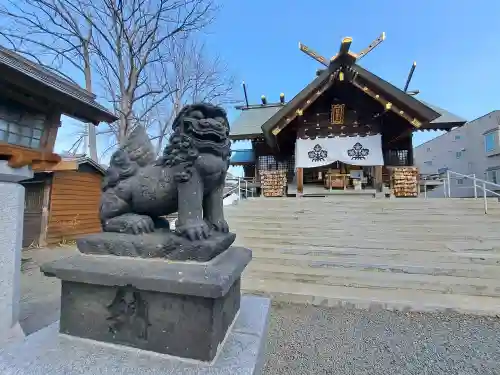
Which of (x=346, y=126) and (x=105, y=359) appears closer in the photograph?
(x=105, y=359)

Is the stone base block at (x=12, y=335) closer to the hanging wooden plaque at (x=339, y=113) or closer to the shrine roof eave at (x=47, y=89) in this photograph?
the shrine roof eave at (x=47, y=89)

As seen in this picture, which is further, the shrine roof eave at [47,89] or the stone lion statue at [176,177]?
the shrine roof eave at [47,89]

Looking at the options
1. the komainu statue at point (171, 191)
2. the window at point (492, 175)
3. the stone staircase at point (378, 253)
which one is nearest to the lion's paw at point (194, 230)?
the komainu statue at point (171, 191)

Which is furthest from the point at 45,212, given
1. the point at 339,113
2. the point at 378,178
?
the point at 378,178

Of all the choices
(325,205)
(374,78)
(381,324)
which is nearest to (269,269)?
(381,324)

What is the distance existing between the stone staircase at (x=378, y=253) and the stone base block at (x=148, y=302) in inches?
101

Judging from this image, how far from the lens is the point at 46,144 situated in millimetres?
5684

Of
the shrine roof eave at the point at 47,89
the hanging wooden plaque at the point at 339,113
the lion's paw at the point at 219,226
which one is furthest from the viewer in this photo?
the hanging wooden plaque at the point at 339,113

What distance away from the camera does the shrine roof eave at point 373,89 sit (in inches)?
301

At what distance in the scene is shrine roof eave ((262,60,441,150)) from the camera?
7636 mm

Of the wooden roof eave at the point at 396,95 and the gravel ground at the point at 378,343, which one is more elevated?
the wooden roof eave at the point at 396,95

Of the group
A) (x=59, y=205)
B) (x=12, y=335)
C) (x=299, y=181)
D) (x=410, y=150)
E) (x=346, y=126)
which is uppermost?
(x=346, y=126)

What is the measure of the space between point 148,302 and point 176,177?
64 centimetres

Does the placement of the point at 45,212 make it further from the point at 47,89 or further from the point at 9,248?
the point at 9,248
